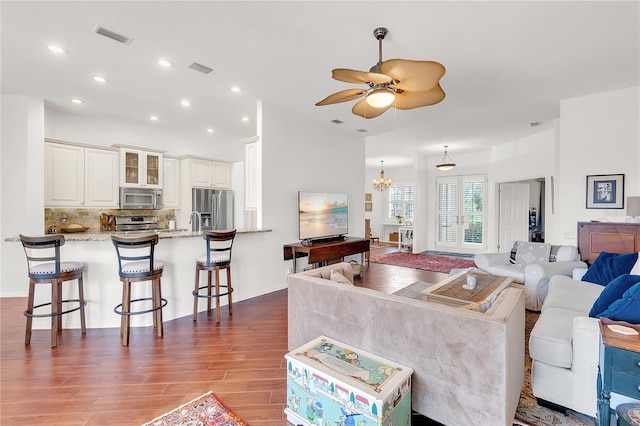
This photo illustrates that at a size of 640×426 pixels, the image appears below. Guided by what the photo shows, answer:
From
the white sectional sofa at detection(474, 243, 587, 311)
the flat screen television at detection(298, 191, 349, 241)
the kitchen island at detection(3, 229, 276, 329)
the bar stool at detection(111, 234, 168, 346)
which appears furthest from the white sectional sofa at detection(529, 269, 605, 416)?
the flat screen television at detection(298, 191, 349, 241)

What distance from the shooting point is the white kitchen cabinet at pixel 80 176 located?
4.49m

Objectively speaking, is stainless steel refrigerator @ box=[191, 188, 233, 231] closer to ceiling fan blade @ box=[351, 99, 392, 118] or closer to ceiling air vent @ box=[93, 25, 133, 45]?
ceiling air vent @ box=[93, 25, 133, 45]

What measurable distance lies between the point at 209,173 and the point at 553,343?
5940mm

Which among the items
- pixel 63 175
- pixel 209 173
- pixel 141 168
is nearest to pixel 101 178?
pixel 63 175

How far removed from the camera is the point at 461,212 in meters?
8.55

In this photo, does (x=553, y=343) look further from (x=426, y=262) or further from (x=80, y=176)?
(x=80, y=176)

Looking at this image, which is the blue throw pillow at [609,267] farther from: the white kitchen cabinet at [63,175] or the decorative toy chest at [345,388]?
the white kitchen cabinet at [63,175]

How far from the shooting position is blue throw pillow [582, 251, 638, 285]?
2893 millimetres

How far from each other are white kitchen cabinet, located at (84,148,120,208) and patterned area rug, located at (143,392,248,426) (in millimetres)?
4412

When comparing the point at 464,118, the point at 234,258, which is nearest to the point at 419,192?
the point at 464,118

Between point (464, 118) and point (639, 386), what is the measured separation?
4658 mm

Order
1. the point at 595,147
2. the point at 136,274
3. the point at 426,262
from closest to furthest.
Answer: the point at 136,274 < the point at 595,147 < the point at 426,262

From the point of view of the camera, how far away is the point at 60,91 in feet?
12.7

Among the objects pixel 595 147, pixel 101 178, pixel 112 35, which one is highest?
pixel 112 35
